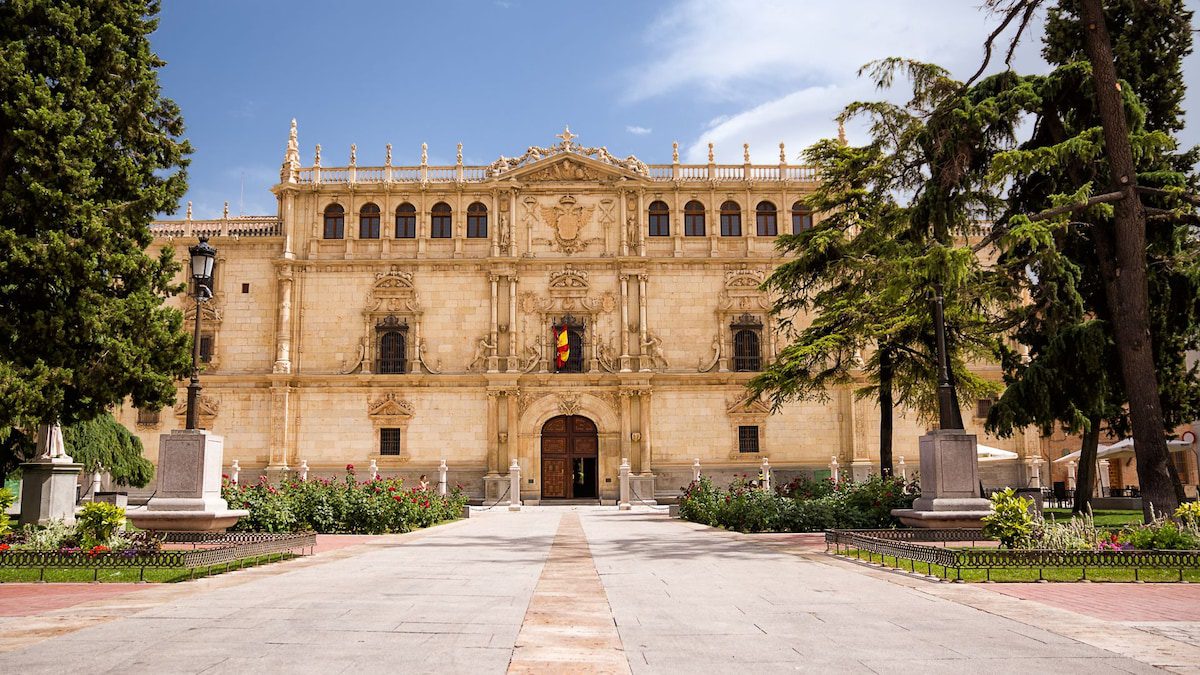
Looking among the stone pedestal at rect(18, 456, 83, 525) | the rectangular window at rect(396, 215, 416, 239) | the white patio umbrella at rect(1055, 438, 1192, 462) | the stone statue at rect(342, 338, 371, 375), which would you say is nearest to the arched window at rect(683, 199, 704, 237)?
the rectangular window at rect(396, 215, 416, 239)

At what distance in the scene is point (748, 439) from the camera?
40094mm

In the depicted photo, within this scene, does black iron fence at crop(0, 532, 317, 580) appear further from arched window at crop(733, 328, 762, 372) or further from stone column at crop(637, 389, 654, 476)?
arched window at crop(733, 328, 762, 372)

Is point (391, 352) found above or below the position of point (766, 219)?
below

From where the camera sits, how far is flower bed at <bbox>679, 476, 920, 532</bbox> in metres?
19.1

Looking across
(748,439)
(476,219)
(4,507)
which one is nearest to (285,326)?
(476,219)

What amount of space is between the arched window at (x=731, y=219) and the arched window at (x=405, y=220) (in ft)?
48.0

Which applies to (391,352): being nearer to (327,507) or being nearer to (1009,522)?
(327,507)

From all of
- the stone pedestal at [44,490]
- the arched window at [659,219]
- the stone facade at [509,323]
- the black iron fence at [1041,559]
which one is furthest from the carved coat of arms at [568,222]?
the black iron fence at [1041,559]

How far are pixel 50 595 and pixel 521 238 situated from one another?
32552 mm

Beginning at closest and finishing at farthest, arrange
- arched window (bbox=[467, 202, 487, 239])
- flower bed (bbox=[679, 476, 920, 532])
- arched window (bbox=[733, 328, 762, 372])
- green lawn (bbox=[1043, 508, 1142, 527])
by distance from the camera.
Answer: flower bed (bbox=[679, 476, 920, 532]) < green lawn (bbox=[1043, 508, 1142, 527]) < arched window (bbox=[733, 328, 762, 372]) < arched window (bbox=[467, 202, 487, 239])

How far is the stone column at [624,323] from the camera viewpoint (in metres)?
39.9

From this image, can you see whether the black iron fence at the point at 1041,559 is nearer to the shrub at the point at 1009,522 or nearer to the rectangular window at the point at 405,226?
the shrub at the point at 1009,522

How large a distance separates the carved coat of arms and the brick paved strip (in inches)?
1175

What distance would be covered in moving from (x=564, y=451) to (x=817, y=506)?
2153 centimetres
